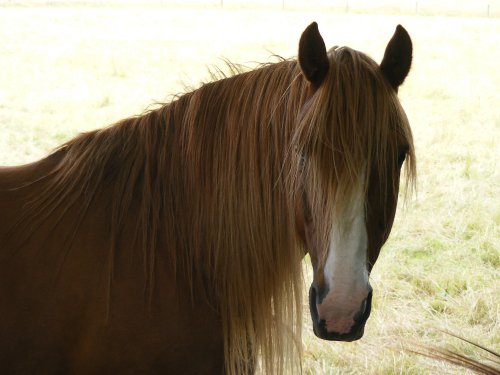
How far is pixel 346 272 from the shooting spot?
1472 mm

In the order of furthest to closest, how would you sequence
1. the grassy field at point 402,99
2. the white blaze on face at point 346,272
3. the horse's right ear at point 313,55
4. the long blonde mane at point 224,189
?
1. the grassy field at point 402,99
2. the long blonde mane at point 224,189
3. the horse's right ear at point 313,55
4. the white blaze on face at point 346,272

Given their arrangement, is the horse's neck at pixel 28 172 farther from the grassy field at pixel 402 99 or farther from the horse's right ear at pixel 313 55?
the horse's right ear at pixel 313 55

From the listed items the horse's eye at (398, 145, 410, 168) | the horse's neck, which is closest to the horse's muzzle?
the horse's eye at (398, 145, 410, 168)

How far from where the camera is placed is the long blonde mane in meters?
1.74

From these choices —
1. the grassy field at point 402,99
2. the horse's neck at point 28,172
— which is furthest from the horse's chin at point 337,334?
the grassy field at point 402,99

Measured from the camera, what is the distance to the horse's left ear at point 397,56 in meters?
1.68

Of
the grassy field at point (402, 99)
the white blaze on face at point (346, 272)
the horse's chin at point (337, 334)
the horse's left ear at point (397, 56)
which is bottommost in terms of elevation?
the grassy field at point (402, 99)

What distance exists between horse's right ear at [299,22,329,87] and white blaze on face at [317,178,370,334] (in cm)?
37

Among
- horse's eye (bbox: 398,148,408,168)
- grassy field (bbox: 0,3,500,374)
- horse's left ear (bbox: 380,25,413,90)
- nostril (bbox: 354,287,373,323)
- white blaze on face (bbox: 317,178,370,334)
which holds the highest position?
horse's left ear (bbox: 380,25,413,90)

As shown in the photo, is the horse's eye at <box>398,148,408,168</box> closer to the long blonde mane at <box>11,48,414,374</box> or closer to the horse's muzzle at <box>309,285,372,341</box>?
the long blonde mane at <box>11,48,414,374</box>

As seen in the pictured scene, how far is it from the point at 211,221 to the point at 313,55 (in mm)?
570

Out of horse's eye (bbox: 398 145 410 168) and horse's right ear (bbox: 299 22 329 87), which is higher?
horse's right ear (bbox: 299 22 329 87)

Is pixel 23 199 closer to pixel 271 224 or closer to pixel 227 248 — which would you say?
pixel 227 248

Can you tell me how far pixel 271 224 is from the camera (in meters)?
1.76
